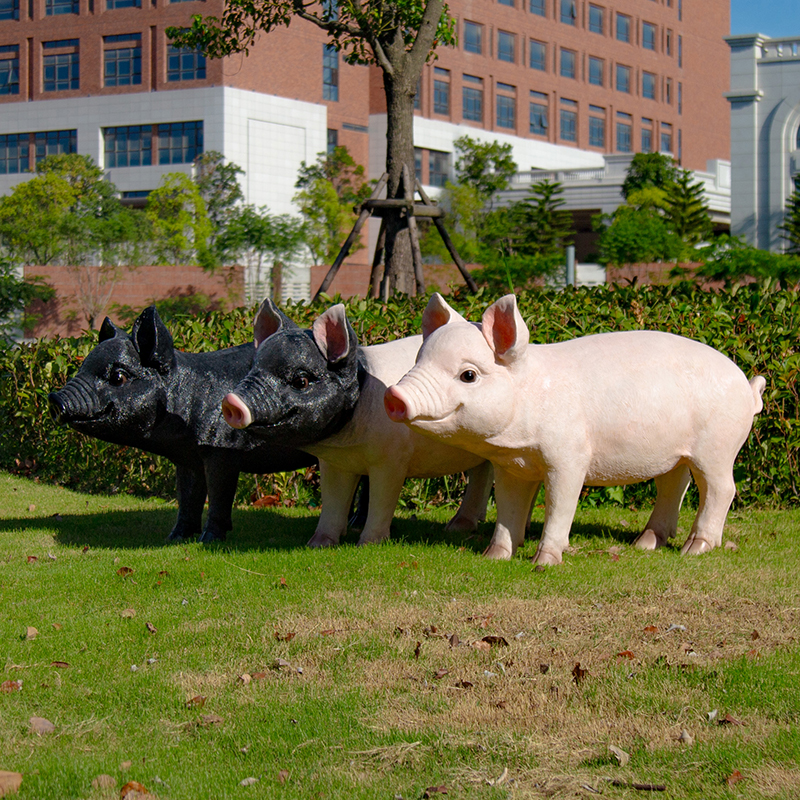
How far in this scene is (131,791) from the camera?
345 cm

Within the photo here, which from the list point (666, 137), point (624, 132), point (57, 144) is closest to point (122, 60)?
point (57, 144)

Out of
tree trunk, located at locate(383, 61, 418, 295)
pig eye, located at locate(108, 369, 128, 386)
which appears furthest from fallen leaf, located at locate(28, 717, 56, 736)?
tree trunk, located at locate(383, 61, 418, 295)

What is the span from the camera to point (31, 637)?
16.5 ft

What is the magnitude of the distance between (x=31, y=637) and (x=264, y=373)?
1.86 metres

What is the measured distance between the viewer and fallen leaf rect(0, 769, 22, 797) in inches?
137

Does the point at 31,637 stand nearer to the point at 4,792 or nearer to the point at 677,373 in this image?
the point at 4,792

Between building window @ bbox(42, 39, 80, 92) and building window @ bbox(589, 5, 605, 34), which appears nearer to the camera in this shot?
building window @ bbox(42, 39, 80, 92)

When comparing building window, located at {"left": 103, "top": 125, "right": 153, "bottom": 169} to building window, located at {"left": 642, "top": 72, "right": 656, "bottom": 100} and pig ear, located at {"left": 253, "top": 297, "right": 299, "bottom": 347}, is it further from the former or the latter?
pig ear, located at {"left": 253, "top": 297, "right": 299, "bottom": 347}

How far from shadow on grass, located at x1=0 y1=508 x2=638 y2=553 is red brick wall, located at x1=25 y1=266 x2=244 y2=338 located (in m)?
28.3

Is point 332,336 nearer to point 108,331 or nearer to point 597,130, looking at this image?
point 108,331

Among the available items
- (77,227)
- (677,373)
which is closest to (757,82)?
(77,227)

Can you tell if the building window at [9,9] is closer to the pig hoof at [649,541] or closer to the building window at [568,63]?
the building window at [568,63]

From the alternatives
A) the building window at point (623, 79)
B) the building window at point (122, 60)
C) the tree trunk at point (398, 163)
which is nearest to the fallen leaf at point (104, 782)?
the tree trunk at point (398, 163)

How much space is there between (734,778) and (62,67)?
57393mm
